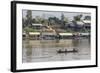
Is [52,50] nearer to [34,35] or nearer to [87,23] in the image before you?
[34,35]

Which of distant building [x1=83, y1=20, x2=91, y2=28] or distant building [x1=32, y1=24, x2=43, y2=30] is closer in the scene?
distant building [x1=32, y1=24, x2=43, y2=30]

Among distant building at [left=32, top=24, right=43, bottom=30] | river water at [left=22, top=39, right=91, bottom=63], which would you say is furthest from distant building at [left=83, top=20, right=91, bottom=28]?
distant building at [left=32, top=24, right=43, bottom=30]

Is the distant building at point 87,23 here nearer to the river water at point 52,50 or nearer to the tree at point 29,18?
the river water at point 52,50

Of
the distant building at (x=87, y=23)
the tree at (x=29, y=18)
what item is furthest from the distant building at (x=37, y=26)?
the distant building at (x=87, y=23)

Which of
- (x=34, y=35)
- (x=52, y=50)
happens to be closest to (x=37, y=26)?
(x=34, y=35)

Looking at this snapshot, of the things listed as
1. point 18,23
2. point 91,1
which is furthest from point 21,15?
point 91,1

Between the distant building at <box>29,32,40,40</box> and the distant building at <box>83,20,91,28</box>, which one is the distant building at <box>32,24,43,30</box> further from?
the distant building at <box>83,20,91,28</box>

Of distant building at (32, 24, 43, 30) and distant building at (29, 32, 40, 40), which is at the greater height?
distant building at (32, 24, 43, 30)

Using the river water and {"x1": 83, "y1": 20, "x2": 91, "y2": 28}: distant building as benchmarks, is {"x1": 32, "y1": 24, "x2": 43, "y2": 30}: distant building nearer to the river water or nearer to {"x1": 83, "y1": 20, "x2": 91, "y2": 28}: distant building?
the river water

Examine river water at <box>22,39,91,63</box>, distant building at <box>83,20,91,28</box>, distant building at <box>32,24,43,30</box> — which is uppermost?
distant building at <box>83,20,91,28</box>
